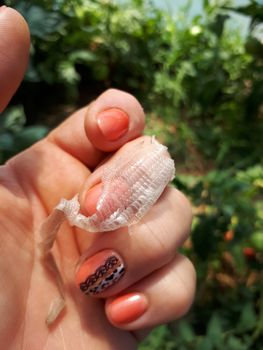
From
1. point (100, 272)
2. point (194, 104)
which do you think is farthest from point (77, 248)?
point (194, 104)

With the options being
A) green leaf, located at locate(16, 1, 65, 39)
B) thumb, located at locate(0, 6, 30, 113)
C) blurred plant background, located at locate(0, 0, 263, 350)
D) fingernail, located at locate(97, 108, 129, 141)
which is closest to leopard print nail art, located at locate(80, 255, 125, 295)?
fingernail, located at locate(97, 108, 129, 141)

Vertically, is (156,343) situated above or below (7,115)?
below

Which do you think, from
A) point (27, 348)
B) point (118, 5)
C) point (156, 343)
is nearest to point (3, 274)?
point (27, 348)

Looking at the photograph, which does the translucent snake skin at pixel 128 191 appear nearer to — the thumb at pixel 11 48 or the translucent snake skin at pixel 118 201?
the translucent snake skin at pixel 118 201

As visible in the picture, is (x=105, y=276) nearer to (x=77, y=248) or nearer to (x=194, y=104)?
(x=77, y=248)

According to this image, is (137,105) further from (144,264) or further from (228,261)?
(228,261)

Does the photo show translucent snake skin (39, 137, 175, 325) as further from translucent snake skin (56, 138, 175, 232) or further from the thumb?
the thumb
